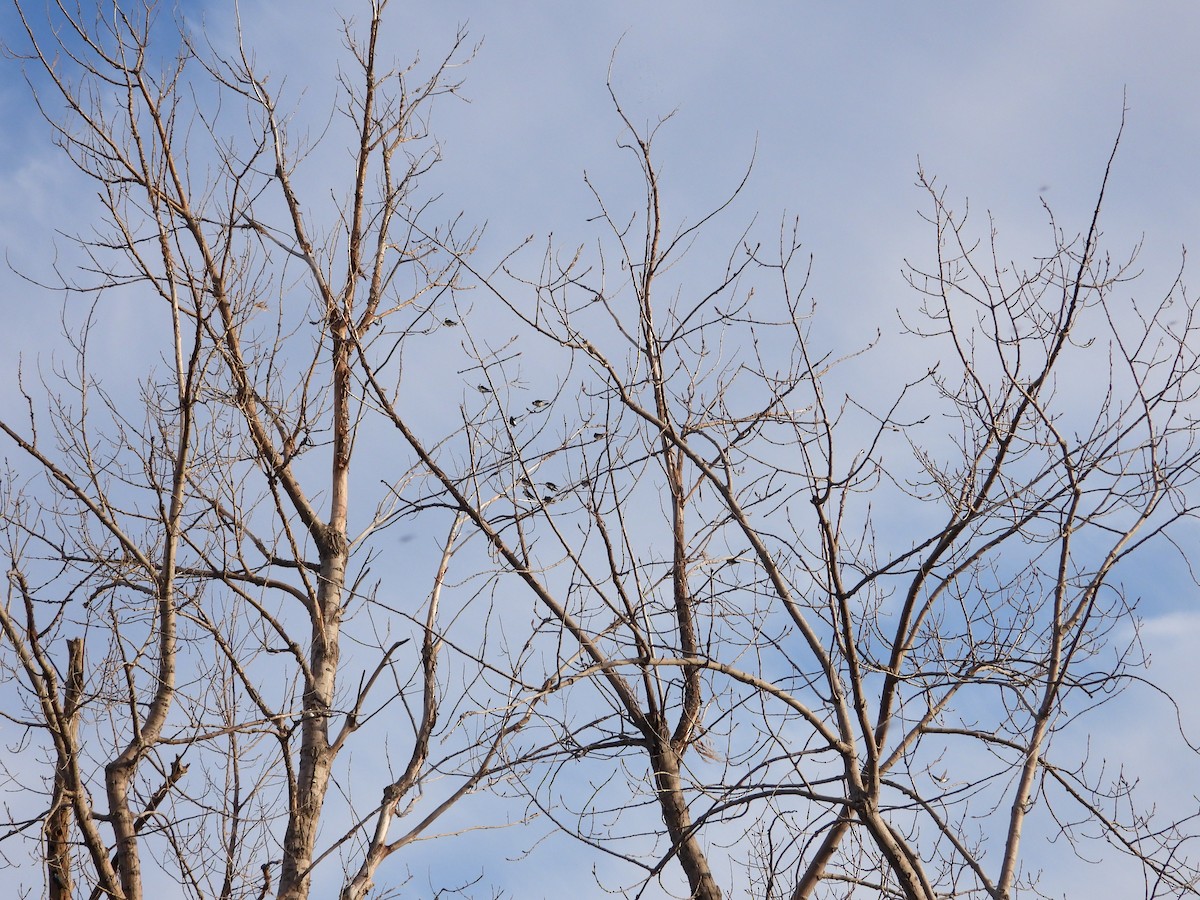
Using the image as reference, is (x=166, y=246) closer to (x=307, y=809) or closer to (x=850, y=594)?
(x=307, y=809)

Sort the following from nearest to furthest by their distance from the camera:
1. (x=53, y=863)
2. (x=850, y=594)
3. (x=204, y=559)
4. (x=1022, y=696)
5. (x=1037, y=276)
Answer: (x=850, y=594) → (x=1037, y=276) → (x=1022, y=696) → (x=53, y=863) → (x=204, y=559)

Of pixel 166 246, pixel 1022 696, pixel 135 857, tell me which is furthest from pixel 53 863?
pixel 1022 696

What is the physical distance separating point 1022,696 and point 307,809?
12.1 ft

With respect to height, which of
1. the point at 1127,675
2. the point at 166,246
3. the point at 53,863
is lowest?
the point at 1127,675

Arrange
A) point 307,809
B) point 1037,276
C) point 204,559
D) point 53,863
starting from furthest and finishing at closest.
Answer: point 204,559, point 307,809, point 53,863, point 1037,276

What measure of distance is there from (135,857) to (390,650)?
1636mm

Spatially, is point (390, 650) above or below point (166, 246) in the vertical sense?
below

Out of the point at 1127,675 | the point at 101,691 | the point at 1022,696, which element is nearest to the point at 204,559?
the point at 101,691

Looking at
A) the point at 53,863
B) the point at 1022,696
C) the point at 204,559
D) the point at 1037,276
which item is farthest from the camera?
the point at 204,559

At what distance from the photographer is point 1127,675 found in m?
4.48

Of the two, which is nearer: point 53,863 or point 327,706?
point 53,863

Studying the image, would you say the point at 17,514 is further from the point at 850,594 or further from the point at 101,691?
the point at 850,594

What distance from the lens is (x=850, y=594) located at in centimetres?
400

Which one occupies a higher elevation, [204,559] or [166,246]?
[166,246]
